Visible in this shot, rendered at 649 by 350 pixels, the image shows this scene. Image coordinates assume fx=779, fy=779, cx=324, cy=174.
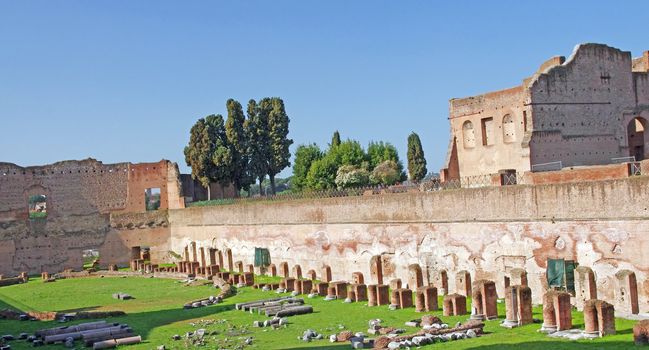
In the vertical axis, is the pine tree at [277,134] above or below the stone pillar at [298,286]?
above

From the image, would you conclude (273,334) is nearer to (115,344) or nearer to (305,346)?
(305,346)

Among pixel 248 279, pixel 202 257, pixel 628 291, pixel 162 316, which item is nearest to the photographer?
pixel 628 291

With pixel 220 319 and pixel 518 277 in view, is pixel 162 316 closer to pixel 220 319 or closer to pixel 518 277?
pixel 220 319

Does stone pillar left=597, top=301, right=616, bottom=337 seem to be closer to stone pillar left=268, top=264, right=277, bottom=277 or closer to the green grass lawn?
the green grass lawn

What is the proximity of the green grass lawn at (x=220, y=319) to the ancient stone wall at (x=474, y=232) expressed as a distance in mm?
1545

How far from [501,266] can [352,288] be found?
401 cm

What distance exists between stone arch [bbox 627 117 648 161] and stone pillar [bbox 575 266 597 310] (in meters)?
14.3

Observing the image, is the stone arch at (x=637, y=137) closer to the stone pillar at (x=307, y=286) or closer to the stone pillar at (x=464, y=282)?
the stone pillar at (x=464, y=282)

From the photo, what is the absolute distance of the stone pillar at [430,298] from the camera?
18.1 m

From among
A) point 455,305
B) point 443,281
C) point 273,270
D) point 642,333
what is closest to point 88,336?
point 455,305

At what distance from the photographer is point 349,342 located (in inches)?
596

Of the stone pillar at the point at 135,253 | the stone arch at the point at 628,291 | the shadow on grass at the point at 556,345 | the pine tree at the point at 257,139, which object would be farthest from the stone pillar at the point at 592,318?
the pine tree at the point at 257,139

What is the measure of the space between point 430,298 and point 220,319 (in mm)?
5268

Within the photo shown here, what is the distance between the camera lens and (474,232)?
2044cm
